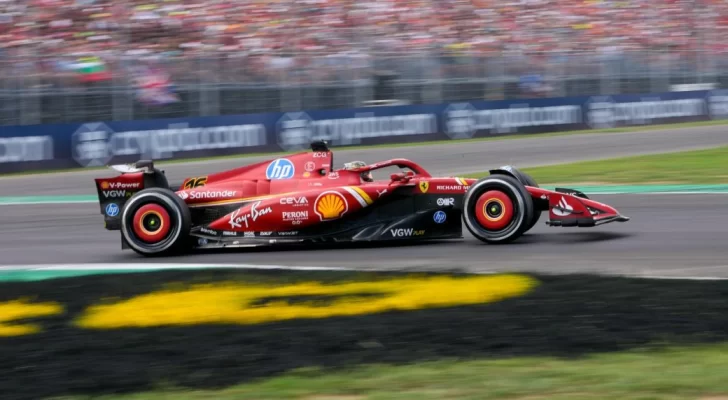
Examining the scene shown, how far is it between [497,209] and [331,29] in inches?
627

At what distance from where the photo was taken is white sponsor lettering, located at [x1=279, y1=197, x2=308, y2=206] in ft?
29.4

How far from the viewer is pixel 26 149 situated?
18.2 metres

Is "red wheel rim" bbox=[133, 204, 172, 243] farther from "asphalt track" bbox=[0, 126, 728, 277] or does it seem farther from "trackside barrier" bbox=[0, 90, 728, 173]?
"trackside barrier" bbox=[0, 90, 728, 173]

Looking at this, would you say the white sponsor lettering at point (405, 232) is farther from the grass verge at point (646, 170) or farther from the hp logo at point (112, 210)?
the grass verge at point (646, 170)

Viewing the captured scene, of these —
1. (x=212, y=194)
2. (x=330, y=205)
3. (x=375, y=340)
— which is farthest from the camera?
(x=212, y=194)

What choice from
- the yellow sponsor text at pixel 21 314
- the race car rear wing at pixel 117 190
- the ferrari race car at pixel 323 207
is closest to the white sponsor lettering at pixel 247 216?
the ferrari race car at pixel 323 207

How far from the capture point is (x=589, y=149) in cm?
2030

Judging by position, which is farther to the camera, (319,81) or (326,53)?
(326,53)

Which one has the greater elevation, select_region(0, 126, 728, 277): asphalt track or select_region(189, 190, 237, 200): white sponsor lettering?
select_region(189, 190, 237, 200): white sponsor lettering

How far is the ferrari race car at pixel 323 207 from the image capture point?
879 centimetres

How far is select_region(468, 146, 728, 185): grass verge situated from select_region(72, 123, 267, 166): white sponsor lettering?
19.0ft

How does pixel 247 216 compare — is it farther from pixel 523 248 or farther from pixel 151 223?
pixel 523 248

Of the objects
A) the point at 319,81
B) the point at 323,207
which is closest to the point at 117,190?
the point at 323,207

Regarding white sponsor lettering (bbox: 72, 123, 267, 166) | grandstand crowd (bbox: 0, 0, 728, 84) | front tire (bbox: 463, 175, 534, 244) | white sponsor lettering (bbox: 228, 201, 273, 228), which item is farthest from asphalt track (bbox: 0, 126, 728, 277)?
grandstand crowd (bbox: 0, 0, 728, 84)
